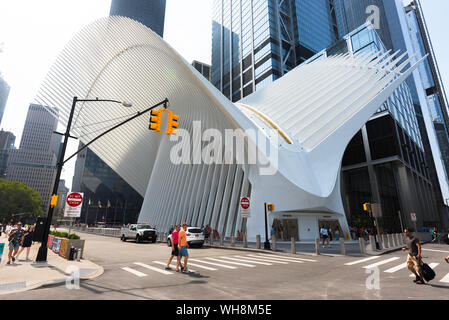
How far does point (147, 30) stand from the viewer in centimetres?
2723

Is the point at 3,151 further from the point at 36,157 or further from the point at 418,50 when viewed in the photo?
the point at 418,50

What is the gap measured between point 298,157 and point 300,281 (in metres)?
18.9

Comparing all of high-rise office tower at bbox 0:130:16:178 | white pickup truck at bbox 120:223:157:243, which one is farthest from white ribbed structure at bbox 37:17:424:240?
high-rise office tower at bbox 0:130:16:178

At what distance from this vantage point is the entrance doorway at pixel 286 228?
24.2 metres

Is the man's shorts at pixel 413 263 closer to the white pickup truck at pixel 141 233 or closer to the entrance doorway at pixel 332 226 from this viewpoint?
the entrance doorway at pixel 332 226

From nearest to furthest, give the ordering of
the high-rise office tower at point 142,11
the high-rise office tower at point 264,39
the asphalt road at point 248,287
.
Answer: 1. the asphalt road at point 248,287
2. the high-rise office tower at point 264,39
3. the high-rise office tower at point 142,11

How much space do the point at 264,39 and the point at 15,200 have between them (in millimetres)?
80535

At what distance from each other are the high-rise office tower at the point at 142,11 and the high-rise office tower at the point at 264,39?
86.6 meters

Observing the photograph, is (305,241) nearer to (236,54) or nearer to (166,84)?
(166,84)

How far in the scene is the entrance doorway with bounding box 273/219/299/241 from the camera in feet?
79.3

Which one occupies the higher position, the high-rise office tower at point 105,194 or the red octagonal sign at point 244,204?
the high-rise office tower at point 105,194

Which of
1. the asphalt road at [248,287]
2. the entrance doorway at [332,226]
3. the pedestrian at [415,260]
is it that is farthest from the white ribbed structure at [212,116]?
the pedestrian at [415,260]

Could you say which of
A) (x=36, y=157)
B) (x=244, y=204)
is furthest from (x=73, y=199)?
(x=36, y=157)
